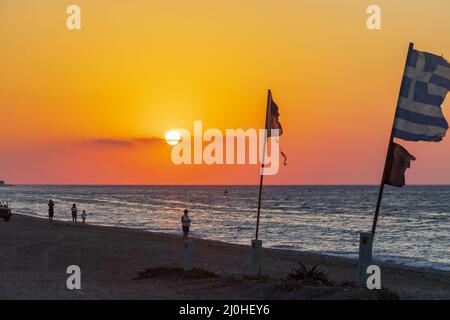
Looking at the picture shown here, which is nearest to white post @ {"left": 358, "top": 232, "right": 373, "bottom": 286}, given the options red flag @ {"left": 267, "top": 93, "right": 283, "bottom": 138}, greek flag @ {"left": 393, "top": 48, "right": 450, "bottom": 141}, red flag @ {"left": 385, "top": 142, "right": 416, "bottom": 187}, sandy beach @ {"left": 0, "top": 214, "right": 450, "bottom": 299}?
sandy beach @ {"left": 0, "top": 214, "right": 450, "bottom": 299}

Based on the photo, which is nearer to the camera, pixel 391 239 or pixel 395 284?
pixel 395 284

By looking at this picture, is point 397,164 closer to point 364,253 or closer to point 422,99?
point 422,99

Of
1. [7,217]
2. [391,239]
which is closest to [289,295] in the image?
[391,239]

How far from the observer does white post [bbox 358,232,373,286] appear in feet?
40.6

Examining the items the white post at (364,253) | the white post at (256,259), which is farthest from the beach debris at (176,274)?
the white post at (364,253)

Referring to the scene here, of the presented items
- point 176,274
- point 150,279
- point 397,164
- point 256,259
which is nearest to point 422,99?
point 397,164

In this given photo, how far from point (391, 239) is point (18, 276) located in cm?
3296

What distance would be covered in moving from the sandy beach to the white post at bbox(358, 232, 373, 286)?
1.59 ft

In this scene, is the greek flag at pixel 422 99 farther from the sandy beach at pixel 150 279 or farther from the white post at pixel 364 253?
the sandy beach at pixel 150 279

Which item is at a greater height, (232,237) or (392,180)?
(392,180)

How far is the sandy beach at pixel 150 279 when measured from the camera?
12.4 m
